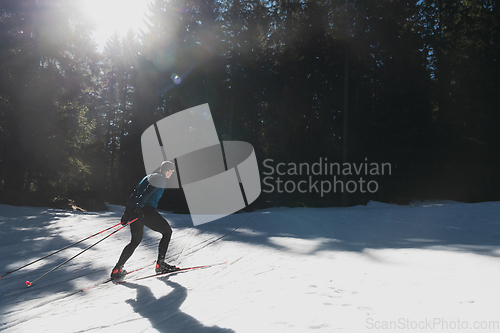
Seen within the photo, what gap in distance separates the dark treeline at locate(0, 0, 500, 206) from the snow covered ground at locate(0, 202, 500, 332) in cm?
1496

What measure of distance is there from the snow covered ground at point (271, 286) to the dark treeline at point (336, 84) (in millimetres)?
14962

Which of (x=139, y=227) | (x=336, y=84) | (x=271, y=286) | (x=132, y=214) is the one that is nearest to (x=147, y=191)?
(x=132, y=214)

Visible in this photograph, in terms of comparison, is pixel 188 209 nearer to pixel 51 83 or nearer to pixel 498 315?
pixel 51 83

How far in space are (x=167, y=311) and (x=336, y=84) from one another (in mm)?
24430

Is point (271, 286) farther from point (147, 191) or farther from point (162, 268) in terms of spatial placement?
point (147, 191)

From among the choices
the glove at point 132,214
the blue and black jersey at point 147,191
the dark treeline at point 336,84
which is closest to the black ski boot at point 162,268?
the glove at point 132,214

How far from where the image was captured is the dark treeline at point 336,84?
22.5m

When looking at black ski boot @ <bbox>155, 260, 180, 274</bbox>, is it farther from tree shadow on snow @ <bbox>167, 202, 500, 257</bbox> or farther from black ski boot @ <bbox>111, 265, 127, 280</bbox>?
tree shadow on snow @ <bbox>167, 202, 500, 257</bbox>

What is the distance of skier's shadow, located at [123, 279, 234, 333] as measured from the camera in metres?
2.97

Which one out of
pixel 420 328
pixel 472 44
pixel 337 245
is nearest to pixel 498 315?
pixel 420 328

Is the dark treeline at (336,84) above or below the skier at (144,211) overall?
above

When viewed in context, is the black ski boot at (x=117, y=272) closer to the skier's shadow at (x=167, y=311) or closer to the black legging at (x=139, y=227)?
the black legging at (x=139, y=227)

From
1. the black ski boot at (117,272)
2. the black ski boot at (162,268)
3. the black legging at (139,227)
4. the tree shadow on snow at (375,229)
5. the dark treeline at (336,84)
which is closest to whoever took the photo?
the black ski boot at (117,272)

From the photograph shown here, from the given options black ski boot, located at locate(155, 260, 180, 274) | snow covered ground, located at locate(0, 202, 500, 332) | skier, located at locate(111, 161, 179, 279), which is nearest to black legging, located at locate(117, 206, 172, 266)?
skier, located at locate(111, 161, 179, 279)
